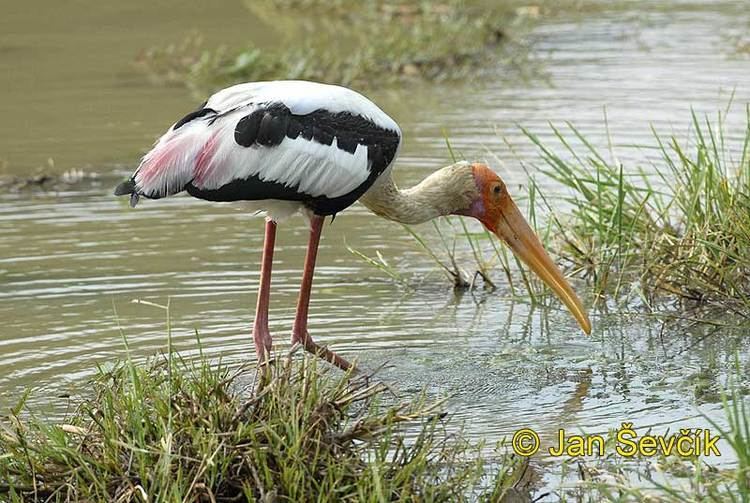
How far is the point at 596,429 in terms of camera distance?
4.87 m

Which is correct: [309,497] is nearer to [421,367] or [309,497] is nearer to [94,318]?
[421,367]

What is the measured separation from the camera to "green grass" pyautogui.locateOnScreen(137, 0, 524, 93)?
11750mm

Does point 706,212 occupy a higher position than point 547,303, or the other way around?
point 706,212

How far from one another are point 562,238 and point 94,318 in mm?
2251

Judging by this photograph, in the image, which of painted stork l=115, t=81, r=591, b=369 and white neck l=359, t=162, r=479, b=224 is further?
white neck l=359, t=162, r=479, b=224

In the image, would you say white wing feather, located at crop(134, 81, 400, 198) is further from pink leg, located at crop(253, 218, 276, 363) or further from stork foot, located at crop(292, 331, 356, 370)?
stork foot, located at crop(292, 331, 356, 370)

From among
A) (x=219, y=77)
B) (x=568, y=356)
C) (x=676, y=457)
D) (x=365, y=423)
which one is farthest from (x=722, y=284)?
(x=219, y=77)

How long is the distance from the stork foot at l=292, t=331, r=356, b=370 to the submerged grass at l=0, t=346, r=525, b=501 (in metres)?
1.19

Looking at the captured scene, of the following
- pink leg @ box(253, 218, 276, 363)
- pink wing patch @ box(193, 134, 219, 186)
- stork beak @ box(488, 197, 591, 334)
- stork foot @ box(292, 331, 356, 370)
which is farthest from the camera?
stork beak @ box(488, 197, 591, 334)

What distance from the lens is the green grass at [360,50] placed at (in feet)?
38.5

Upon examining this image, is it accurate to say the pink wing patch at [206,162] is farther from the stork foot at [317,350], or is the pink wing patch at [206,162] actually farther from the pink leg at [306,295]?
the stork foot at [317,350]

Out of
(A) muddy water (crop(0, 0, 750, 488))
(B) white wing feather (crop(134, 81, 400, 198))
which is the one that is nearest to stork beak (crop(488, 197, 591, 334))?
(A) muddy water (crop(0, 0, 750, 488))

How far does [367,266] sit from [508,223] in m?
1.40

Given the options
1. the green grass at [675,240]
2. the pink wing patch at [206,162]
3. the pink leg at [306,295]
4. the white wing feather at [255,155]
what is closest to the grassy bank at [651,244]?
the green grass at [675,240]
